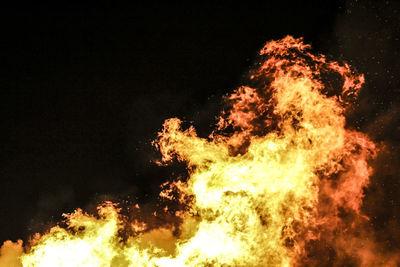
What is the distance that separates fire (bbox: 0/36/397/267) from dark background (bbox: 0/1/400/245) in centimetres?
34

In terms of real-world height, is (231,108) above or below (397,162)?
above

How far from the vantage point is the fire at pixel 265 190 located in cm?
569

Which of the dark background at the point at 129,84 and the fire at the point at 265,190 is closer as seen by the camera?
the fire at the point at 265,190

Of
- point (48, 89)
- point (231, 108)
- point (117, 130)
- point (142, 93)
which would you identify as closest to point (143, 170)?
point (117, 130)

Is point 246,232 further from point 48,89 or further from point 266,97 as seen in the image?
point 48,89

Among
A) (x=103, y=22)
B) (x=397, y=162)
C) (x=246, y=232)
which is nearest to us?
(x=246, y=232)

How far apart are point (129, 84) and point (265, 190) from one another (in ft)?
13.0

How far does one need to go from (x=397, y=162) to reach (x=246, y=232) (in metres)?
3.73

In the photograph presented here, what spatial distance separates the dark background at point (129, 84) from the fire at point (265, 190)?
0.34 metres

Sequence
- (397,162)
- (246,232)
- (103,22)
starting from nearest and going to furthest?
1. (246,232)
2. (397,162)
3. (103,22)

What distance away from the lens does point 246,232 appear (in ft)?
18.6

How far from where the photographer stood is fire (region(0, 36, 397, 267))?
569 cm

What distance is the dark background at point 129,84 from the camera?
20.0ft

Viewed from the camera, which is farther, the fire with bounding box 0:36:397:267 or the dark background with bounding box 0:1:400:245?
the dark background with bounding box 0:1:400:245
